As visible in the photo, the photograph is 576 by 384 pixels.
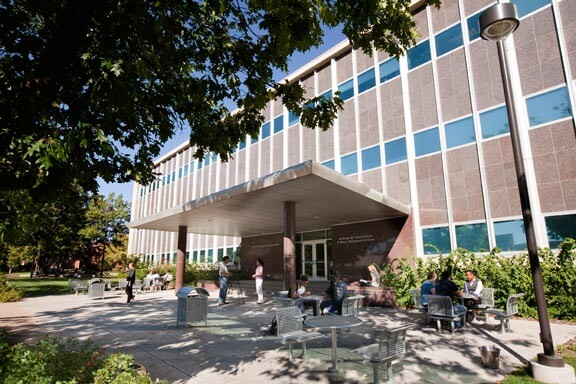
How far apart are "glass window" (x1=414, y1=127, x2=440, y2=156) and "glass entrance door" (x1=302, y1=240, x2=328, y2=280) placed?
8328 millimetres

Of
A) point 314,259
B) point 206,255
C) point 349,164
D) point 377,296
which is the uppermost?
point 349,164

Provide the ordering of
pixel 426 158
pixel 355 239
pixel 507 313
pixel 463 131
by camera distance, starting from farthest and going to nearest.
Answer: pixel 355 239, pixel 426 158, pixel 463 131, pixel 507 313

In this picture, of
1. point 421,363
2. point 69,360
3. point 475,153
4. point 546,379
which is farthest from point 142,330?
point 475,153

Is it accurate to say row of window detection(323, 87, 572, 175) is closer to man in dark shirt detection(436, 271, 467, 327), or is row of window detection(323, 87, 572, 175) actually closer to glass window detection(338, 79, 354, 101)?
glass window detection(338, 79, 354, 101)

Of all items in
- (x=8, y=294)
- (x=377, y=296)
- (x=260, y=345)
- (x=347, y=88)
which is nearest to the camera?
(x=260, y=345)

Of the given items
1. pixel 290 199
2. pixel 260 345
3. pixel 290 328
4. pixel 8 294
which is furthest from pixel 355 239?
pixel 8 294

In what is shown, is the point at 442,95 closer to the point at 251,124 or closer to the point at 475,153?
the point at 475,153

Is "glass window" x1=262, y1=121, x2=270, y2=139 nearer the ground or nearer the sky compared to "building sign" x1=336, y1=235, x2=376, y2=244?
nearer the sky

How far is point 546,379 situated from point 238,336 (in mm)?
5975

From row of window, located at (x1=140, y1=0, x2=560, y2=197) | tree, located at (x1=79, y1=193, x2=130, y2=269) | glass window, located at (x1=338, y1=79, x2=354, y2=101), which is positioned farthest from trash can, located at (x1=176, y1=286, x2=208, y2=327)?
tree, located at (x1=79, y1=193, x2=130, y2=269)

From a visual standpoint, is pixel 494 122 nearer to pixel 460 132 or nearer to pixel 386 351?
pixel 460 132

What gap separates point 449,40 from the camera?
15.3 metres

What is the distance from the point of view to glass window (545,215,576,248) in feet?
36.3

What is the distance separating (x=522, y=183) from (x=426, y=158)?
10.00m
